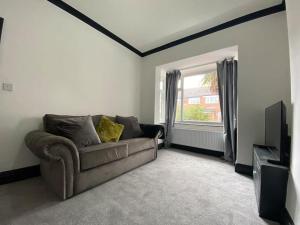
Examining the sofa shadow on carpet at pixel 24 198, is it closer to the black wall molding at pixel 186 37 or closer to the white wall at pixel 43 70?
the white wall at pixel 43 70

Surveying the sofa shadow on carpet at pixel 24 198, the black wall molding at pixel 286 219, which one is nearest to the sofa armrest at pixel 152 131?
the sofa shadow on carpet at pixel 24 198

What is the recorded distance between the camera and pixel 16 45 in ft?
6.34

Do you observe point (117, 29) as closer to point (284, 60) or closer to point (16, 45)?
point (16, 45)

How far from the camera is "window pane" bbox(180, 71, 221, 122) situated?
353 cm

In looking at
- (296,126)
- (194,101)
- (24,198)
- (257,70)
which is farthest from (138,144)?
(257,70)

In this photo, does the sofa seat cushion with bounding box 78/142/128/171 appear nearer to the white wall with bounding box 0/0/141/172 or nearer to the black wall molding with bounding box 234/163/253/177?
the white wall with bounding box 0/0/141/172

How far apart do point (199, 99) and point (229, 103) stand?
3.03 ft

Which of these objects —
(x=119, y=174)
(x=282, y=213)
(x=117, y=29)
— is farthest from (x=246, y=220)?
(x=117, y=29)

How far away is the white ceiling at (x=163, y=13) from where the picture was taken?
2.25m

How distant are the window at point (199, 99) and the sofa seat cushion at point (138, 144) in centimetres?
A: 161

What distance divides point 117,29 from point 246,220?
11.7 feet

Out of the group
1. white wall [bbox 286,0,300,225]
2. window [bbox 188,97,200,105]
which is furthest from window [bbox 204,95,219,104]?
white wall [bbox 286,0,300,225]

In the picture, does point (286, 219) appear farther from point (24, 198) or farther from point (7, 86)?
point (7, 86)

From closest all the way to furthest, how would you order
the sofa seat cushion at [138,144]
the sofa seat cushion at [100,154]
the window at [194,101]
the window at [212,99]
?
the sofa seat cushion at [100,154]
the sofa seat cushion at [138,144]
the window at [212,99]
the window at [194,101]
